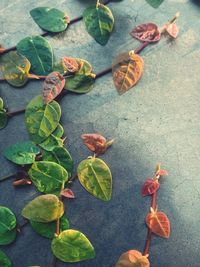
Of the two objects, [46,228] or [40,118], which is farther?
[40,118]

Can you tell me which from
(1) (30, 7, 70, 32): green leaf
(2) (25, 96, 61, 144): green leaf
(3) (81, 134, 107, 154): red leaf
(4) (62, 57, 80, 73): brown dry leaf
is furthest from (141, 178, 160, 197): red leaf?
(1) (30, 7, 70, 32): green leaf

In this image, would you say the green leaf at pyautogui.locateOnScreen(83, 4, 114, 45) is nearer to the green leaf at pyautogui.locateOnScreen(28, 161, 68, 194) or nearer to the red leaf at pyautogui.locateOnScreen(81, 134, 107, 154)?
the red leaf at pyautogui.locateOnScreen(81, 134, 107, 154)

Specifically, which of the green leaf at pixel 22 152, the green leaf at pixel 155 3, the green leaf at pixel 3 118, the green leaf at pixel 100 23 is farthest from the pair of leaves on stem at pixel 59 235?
the green leaf at pixel 155 3

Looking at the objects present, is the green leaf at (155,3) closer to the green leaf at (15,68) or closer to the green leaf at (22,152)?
the green leaf at (15,68)

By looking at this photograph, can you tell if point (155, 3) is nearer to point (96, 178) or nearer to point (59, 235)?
point (96, 178)

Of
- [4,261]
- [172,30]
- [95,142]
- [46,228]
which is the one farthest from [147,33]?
[4,261]

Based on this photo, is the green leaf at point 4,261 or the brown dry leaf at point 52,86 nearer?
Answer: the green leaf at point 4,261

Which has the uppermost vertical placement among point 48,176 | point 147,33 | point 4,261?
point 147,33
